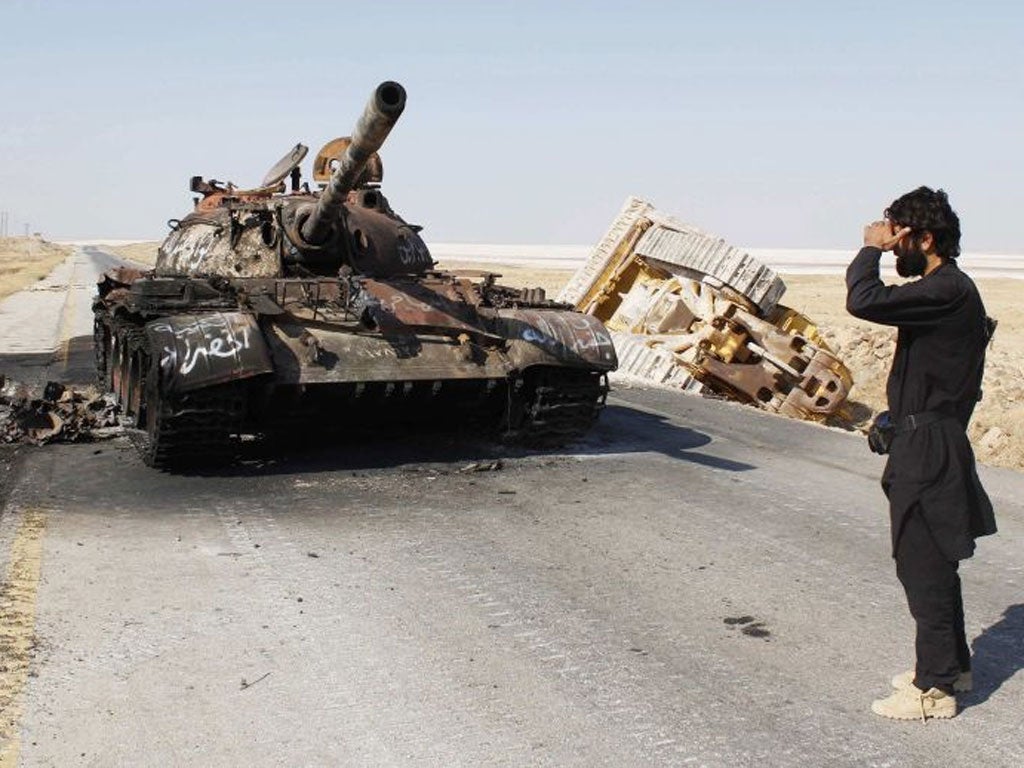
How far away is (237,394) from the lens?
917 centimetres

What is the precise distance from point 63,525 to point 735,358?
9644 millimetres

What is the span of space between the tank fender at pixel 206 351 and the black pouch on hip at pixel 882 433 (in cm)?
497

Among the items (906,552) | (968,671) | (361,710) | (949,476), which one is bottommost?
(361,710)

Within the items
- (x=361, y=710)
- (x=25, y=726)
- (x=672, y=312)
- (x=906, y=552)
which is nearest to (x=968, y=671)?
(x=906, y=552)

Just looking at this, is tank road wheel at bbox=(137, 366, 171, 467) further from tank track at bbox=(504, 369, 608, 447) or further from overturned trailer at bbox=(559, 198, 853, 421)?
overturned trailer at bbox=(559, 198, 853, 421)

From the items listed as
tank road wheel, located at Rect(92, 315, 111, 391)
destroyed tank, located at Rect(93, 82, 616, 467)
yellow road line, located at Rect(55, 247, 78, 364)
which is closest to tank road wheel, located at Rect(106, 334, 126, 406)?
destroyed tank, located at Rect(93, 82, 616, 467)

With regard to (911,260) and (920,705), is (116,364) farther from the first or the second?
(920,705)

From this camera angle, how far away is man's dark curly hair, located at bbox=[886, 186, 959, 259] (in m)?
4.83

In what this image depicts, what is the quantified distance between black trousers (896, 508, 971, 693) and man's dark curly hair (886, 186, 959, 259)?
1.00 metres

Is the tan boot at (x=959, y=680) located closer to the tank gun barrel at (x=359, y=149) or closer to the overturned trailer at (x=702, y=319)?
the tank gun barrel at (x=359, y=149)

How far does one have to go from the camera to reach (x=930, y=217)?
4832 mm

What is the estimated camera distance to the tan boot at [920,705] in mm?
4910

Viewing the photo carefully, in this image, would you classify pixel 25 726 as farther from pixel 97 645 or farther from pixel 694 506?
pixel 694 506

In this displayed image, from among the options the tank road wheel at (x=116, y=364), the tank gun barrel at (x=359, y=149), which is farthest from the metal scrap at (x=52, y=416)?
the tank gun barrel at (x=359, y=149)
